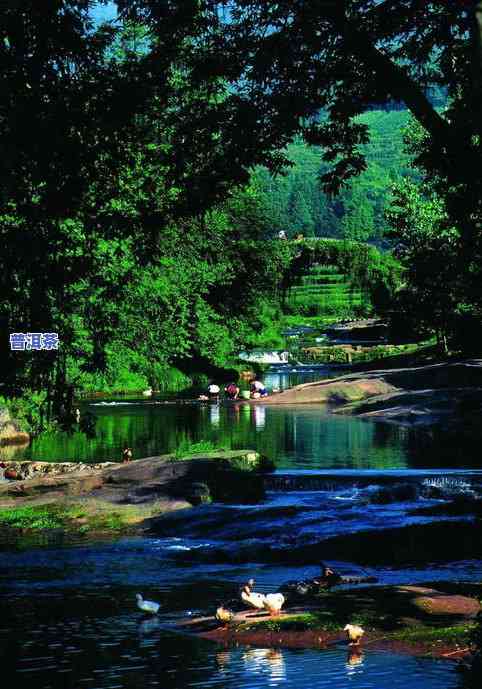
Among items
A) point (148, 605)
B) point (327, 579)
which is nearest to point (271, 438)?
point (327, 579)

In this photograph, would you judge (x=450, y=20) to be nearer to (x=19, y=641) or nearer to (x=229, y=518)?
(x=19, y=641)

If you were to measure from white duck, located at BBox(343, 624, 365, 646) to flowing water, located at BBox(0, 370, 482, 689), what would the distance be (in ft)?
0.60

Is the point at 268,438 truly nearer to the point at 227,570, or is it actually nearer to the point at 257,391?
the point at 257,391

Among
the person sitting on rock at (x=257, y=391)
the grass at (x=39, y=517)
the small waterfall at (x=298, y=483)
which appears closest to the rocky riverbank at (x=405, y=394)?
the person sitting on rock at (x=257, y=391)

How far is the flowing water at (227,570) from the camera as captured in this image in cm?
1405

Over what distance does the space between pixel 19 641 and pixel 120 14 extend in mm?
9374

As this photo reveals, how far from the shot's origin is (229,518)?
85.1ft

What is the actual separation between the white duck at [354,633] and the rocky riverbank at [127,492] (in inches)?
471

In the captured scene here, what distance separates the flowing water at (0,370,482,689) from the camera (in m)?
14.0

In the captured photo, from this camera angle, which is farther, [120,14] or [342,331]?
[342,331]

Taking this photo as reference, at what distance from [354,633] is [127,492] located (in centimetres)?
1488

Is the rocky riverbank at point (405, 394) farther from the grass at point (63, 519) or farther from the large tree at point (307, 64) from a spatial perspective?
the large tree at point (307, 64)

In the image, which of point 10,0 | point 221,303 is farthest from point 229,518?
point 221,303

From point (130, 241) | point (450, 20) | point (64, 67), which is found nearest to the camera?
point (64, 67)
